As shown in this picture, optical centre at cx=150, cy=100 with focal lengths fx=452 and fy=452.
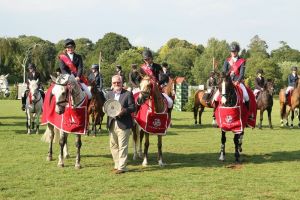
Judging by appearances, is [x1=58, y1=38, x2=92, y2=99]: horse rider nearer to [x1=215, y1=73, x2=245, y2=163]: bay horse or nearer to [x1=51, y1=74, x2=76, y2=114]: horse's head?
[x1=51, y1=74, x2=76, y2=114]: horse's head

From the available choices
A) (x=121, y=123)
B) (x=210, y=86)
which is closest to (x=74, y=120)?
(x=121, y=123)

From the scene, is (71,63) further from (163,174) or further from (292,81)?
(292,81)

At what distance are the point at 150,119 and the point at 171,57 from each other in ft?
343

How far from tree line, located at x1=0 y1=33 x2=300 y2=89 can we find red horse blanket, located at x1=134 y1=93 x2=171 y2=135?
178 ft

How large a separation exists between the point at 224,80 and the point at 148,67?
191 centimetres

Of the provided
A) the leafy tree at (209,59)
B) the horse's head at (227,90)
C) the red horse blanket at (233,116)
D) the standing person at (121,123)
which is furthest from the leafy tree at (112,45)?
→ the standing person at (121,123)

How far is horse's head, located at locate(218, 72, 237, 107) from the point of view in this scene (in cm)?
1120

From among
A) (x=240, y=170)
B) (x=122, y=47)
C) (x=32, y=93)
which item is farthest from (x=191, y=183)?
(x=122, y=47)

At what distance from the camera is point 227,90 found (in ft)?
37.2

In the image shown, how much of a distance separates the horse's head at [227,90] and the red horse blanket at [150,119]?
4.99 feet

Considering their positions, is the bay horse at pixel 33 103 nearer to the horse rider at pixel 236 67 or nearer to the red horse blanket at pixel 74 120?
the red horse blanket at pixel 74 120

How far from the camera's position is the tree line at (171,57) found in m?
74.7

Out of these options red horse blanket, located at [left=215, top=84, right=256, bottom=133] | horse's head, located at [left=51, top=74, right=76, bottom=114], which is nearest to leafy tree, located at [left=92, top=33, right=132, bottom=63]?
red horse blanket, located at [left=215, top=84, right=256, bottom=133]

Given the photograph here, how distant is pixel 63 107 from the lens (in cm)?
995
